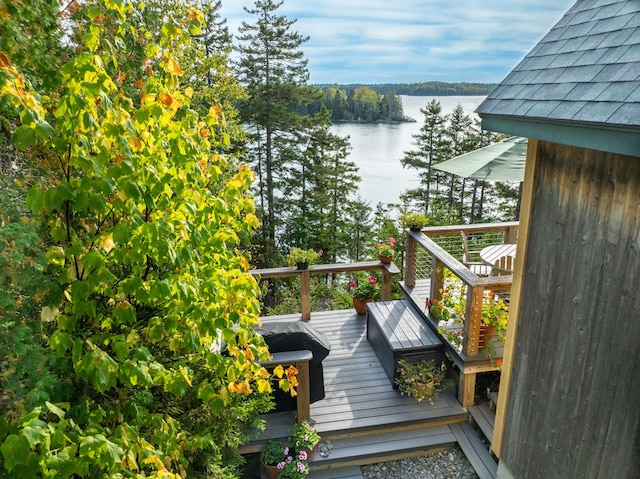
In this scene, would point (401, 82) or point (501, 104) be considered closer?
point (501, 104)

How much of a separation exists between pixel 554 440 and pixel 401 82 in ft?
83.9

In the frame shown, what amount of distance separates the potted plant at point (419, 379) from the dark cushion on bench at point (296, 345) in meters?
1.02

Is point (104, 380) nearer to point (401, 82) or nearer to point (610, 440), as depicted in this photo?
point (610, 440)

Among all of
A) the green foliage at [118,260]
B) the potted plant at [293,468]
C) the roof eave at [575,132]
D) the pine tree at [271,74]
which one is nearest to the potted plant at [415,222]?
the roof eave at [575,132]

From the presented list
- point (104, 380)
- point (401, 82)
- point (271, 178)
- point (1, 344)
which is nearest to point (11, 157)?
point (1, 344)

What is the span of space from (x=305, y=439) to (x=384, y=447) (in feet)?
3.09

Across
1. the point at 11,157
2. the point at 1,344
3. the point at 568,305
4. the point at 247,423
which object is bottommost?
the point at 247,423

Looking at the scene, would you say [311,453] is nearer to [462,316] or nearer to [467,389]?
[467,389]

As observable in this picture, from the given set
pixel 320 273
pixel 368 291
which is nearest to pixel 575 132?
pixel 320 273

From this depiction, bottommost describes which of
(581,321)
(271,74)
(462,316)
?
(462,316)

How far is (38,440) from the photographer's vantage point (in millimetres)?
1342

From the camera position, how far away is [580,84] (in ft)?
8.16

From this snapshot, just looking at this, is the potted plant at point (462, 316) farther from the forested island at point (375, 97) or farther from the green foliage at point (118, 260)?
the forested island at point (375, 97)

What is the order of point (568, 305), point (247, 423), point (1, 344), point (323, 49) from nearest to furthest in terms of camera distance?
point (1, 344)
point (568, 305)
point (247, 423)
point (323, 49)
